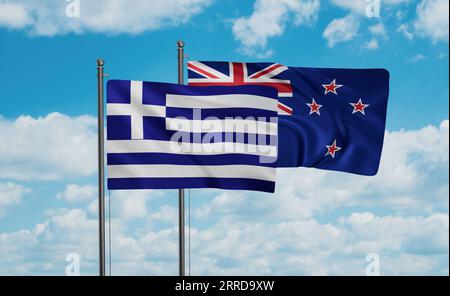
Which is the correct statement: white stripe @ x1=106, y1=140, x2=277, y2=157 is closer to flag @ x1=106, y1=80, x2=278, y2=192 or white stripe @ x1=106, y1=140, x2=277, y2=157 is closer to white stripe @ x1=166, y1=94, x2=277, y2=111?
flag @ x1=106, y1=80, x2=278, y2=192

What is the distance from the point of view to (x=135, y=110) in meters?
16.6

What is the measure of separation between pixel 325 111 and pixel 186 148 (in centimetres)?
385

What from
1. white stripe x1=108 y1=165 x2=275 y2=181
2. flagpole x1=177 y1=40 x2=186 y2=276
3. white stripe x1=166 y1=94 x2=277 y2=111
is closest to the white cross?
white stripe x1=166 y1=94 x2=277 y2=111

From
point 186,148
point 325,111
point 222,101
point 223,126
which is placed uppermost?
point 222,101

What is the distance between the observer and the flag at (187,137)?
16.4 m

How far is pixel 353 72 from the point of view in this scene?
19.1m

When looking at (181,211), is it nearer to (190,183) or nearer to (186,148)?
(190,183)

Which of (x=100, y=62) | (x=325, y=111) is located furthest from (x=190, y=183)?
(x=325, y=111)

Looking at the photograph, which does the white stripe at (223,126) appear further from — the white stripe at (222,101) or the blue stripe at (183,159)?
the blue stripe at (183,159)
